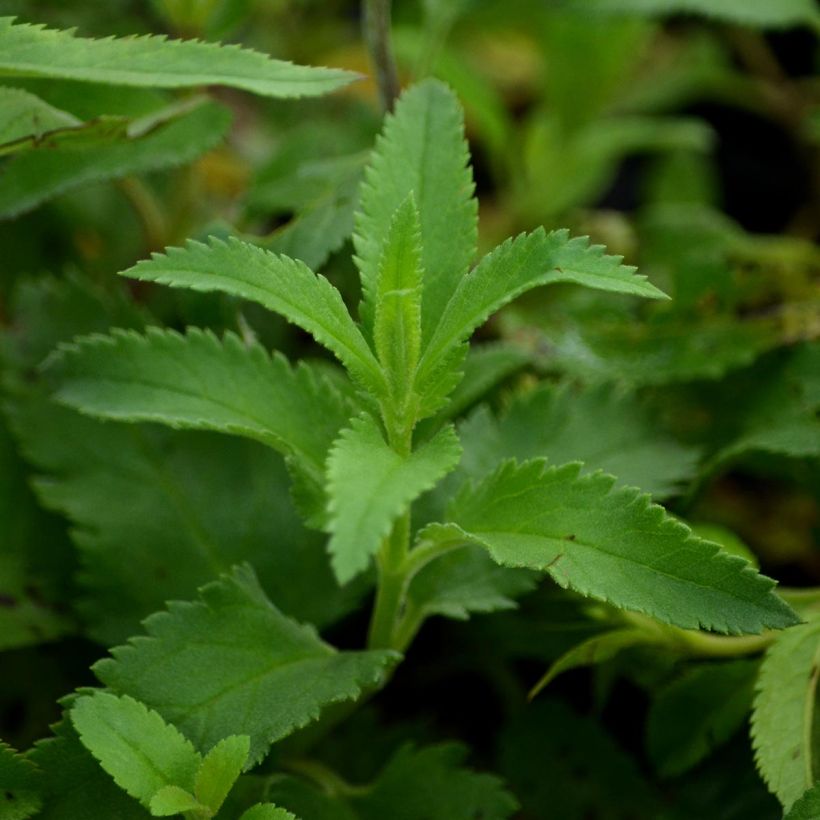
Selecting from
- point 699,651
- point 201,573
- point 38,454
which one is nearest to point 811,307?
point 699,651

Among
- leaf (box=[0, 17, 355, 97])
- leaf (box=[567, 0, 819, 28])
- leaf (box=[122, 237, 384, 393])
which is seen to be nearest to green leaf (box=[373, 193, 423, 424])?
leaf (box=[122, 237, 384, 393])

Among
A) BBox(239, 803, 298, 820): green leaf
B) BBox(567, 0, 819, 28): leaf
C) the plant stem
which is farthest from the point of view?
BBox(567, 0, 819, 28): leaf

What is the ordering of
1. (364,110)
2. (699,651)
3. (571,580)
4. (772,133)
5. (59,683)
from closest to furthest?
(571,580) < (699,651) < (59,683) < (364,110) < (772,133)

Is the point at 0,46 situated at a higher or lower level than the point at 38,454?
higher

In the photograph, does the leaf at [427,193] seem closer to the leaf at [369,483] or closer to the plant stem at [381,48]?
the leaf at [369,483]

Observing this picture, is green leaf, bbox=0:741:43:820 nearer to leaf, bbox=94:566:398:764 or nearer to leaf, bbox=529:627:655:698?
leaf, bbox=94:566:398:764

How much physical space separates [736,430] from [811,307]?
20 centimetres

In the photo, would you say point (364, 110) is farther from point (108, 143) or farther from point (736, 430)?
point (736, 430)

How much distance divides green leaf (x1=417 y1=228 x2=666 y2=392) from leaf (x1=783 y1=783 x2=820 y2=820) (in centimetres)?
36

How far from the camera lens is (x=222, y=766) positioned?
0.63 m

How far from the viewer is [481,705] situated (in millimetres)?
1064

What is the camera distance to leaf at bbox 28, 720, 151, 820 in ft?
2.19

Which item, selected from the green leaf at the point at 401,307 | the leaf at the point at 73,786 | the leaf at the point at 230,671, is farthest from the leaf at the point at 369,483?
the leaf at the point at 73,786

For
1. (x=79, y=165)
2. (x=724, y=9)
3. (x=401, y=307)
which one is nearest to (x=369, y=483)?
(x=401, y=307)
